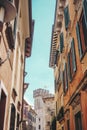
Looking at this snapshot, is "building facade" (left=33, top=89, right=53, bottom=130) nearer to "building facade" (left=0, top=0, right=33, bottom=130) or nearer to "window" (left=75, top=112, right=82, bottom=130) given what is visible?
"building facade" (left=0, top=0, right=33, bottom=130)

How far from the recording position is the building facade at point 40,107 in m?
60.3

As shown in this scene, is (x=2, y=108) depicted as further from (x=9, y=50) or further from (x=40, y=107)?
(x=40, y=107)

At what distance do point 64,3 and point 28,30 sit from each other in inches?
113

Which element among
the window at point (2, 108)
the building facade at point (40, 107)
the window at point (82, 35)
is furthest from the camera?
the building facade at point (40, 107)

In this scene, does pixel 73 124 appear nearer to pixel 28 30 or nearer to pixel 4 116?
pixel 4 116

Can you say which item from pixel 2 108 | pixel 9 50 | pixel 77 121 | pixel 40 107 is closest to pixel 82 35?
pixel 9 50

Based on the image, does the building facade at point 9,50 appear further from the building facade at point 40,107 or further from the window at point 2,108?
the building facade at point 40,107

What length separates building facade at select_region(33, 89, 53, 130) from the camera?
60347 mm

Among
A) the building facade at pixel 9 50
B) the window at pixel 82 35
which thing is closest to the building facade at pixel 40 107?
the building facade at pixel 9 50

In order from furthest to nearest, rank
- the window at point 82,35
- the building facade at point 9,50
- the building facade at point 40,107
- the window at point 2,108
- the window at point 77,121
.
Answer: the building facade at point 40,107 → the window at point 77,121 → the window at point 82,35 → the window at point 2,108 → the building facade at point 9,50

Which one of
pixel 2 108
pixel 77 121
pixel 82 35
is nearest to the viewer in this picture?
pixel 2 108

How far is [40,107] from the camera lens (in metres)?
78.4

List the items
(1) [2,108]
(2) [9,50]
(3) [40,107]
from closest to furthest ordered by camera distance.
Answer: (2) [9,50]
(1) [2,108]
(3) [40,107]

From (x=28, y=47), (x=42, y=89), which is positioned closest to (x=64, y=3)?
(x=28, y=47)
